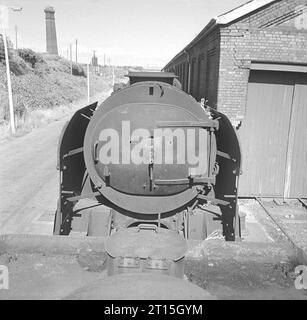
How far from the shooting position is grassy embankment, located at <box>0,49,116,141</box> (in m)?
21.4

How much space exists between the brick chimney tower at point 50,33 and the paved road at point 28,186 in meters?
46.5

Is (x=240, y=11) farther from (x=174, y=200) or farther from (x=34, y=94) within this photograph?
(x=34, y=94)

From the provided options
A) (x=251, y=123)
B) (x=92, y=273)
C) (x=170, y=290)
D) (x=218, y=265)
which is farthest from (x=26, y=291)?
(x=251, y=123)

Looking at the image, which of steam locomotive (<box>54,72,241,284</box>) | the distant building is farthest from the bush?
steam locomotive (<box>54,72,241,284</box>)

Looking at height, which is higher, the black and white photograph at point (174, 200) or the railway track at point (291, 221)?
the black and white photograph at point (174, 200)

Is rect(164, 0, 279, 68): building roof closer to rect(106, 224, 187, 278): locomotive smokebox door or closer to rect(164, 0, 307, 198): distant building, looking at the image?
rect(164, 0, 307, 198): distant building

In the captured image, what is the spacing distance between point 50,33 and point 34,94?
1249 inches

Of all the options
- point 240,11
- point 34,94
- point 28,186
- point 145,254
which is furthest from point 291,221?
point 34,94

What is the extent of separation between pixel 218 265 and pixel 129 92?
247 cm

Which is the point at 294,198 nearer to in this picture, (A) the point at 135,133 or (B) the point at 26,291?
(A) the point at 135,133

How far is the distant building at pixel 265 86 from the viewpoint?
8102mm

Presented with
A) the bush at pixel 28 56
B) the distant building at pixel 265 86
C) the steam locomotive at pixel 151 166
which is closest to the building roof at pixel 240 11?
the distant building at pixel 265 86

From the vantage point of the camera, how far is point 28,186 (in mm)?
9977

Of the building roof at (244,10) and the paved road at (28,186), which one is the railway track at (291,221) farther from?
the paved road at (28,186)
